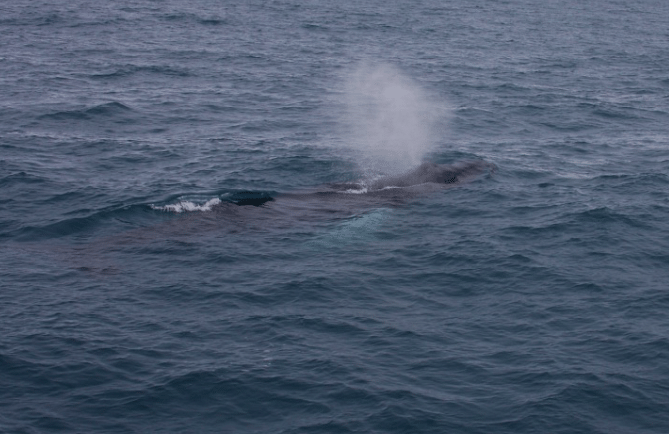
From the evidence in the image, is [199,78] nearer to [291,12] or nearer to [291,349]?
[291,12]

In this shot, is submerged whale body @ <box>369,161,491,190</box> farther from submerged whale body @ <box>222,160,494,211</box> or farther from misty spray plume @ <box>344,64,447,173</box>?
misty spray plume @ <box>344,64,447,173</box>

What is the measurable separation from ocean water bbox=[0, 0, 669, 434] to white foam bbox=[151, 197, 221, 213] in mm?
156

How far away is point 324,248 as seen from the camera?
4062cm

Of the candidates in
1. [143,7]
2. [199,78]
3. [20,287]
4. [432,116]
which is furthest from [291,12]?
[20,287]

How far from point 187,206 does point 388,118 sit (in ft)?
86.0

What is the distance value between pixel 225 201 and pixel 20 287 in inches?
538

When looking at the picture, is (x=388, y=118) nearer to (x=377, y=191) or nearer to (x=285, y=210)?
(x=377, y=191)

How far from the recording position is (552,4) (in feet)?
455

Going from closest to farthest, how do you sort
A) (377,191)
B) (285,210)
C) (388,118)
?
(285,210) < (377,191) < (388,118)

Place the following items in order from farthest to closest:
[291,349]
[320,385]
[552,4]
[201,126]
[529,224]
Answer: [552,4]
[201,126]
[529,224]
[291,349]
[320,385]

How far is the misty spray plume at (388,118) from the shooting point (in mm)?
57000

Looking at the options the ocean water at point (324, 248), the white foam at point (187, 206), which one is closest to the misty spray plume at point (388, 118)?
the ocean water at point (324, 248)

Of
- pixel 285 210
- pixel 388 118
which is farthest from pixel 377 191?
pixel 388 118

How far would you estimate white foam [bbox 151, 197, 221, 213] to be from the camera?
147 ft
